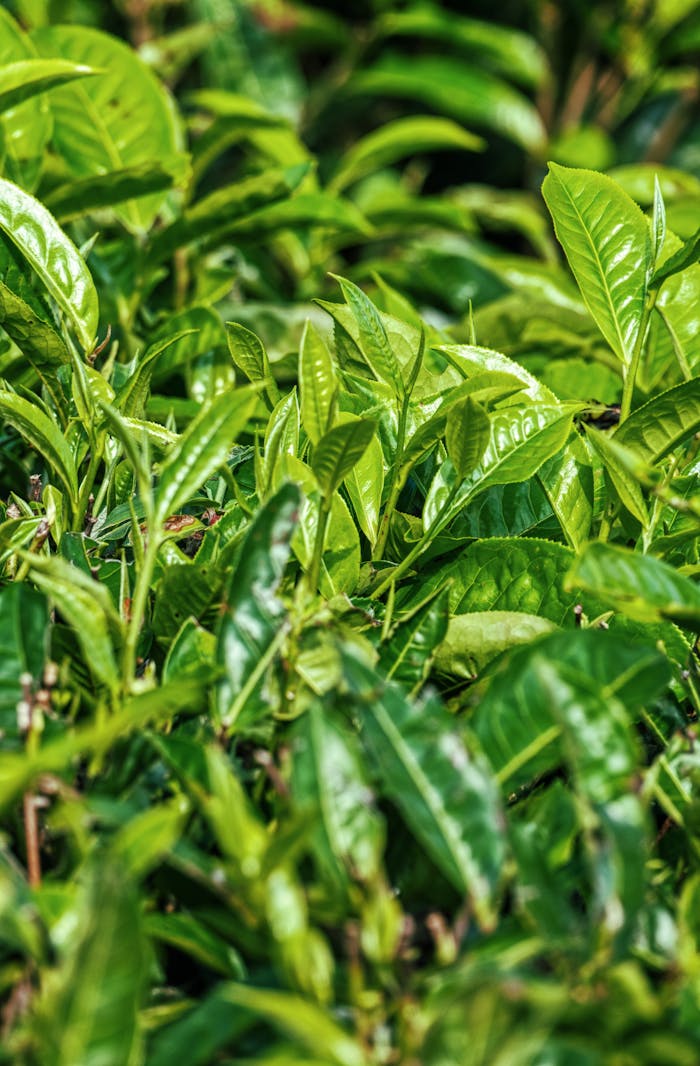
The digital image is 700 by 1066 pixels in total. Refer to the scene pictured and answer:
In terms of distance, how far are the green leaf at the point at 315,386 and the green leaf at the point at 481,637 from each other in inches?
8.4

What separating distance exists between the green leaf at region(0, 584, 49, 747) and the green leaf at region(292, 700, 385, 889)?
23 cm

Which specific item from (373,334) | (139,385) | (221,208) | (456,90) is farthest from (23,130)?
(456,90)

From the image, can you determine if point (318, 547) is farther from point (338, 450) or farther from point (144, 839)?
point (144, 839)

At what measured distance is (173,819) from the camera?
72 cm

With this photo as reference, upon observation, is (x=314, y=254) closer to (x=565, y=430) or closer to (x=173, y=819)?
(x=565, y=430)

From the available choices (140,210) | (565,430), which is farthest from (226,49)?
(565,430)

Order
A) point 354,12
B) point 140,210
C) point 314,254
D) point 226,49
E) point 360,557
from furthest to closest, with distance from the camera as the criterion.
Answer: point 354,12 → point 226,49 → point 314,254 → point 140,210 → point 360,557

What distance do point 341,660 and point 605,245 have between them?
68 centimetres

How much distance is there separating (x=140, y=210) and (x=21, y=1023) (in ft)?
4.47

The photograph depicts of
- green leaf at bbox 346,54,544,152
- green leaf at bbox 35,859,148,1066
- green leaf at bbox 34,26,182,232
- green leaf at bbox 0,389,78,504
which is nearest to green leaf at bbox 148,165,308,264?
green leaf at bbox 34,26,182,232

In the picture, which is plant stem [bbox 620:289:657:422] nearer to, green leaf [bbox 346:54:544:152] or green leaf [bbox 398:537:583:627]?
green leaf [bbox 398:537:583:627]

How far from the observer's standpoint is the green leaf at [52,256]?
3.97 feet

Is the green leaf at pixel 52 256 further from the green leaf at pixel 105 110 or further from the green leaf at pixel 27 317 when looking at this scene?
the green leaf at pixel 105 110

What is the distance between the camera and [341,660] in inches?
31.5
